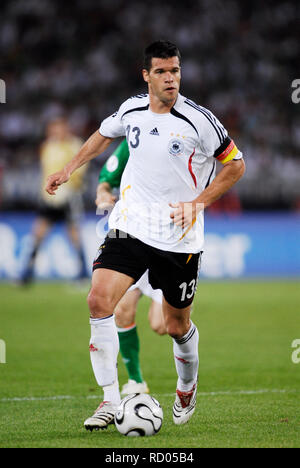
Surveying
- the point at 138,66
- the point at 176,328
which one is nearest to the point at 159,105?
the point at 176,328

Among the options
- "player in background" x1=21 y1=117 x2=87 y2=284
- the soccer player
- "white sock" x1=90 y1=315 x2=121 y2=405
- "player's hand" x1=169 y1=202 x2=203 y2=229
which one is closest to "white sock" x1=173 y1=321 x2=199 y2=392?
the soccer player

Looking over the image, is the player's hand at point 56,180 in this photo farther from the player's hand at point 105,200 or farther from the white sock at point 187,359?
the white sock at point 187,359

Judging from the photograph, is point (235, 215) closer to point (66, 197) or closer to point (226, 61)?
point (66, 197)

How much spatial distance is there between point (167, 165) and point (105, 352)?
1250mm

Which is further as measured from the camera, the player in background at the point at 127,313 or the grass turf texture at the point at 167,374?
the player in background at the point at 127,313

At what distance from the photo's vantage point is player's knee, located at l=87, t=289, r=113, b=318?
511cm

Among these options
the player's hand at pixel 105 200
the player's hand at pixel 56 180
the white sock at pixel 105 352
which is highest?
the player's hand at pixel 56 180

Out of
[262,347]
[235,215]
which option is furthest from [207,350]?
[235,215]

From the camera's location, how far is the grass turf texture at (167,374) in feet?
16.2

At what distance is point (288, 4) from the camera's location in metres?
22.5

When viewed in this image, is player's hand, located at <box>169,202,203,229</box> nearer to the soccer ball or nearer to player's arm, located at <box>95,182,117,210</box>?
the soccer ball

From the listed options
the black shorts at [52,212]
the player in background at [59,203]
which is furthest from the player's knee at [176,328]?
the black shorts at [52,212]

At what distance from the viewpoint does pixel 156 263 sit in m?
5.40
